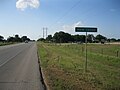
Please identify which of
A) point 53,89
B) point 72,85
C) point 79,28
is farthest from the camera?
point 79,28

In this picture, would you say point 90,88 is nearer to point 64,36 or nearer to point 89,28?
point 89,28

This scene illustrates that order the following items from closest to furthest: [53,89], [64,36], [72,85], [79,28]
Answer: [53,89] → [72,85] → [79,28] → [64,36]

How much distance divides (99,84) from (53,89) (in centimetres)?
224

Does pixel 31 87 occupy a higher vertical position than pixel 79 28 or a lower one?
lower

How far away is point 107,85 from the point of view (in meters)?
11.0

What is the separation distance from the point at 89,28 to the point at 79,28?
571mm

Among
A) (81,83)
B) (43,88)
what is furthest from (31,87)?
(81,83)

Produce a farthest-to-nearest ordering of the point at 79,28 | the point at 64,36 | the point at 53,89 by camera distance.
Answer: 1. the point at 64,36
2. the point at 79,28
3. the point at 53,89

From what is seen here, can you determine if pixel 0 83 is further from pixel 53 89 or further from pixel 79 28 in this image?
pixel 79 28

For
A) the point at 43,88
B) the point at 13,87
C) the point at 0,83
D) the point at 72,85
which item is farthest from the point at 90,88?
the point at 0,83

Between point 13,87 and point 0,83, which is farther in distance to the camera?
point 0,83

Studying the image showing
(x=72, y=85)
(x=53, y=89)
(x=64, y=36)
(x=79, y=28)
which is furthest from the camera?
(x=64, y=36)

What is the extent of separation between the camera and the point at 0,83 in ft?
37.9

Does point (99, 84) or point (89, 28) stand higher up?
point (89, 28)
